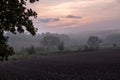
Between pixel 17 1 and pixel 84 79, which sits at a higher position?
pixel 17 1

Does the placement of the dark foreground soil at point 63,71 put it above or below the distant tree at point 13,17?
below

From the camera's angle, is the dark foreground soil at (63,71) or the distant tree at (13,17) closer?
the distant tree at (13,17)

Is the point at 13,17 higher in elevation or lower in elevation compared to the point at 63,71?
higher

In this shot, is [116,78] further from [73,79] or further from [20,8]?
[20,8]

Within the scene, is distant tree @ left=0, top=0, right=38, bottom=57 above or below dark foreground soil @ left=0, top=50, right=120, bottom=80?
above

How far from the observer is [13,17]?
58.9ft

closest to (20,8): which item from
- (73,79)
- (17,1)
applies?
(17,1)

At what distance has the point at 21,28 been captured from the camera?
18.8 m

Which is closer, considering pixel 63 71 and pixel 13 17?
pixel 13 17

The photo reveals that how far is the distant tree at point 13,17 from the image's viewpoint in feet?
58.6

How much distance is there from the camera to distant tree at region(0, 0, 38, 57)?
703 inches

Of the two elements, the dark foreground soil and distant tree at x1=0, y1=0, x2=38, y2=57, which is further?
the dark foreground soil

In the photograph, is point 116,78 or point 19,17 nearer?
point 19,17

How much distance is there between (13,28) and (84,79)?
12124mm
